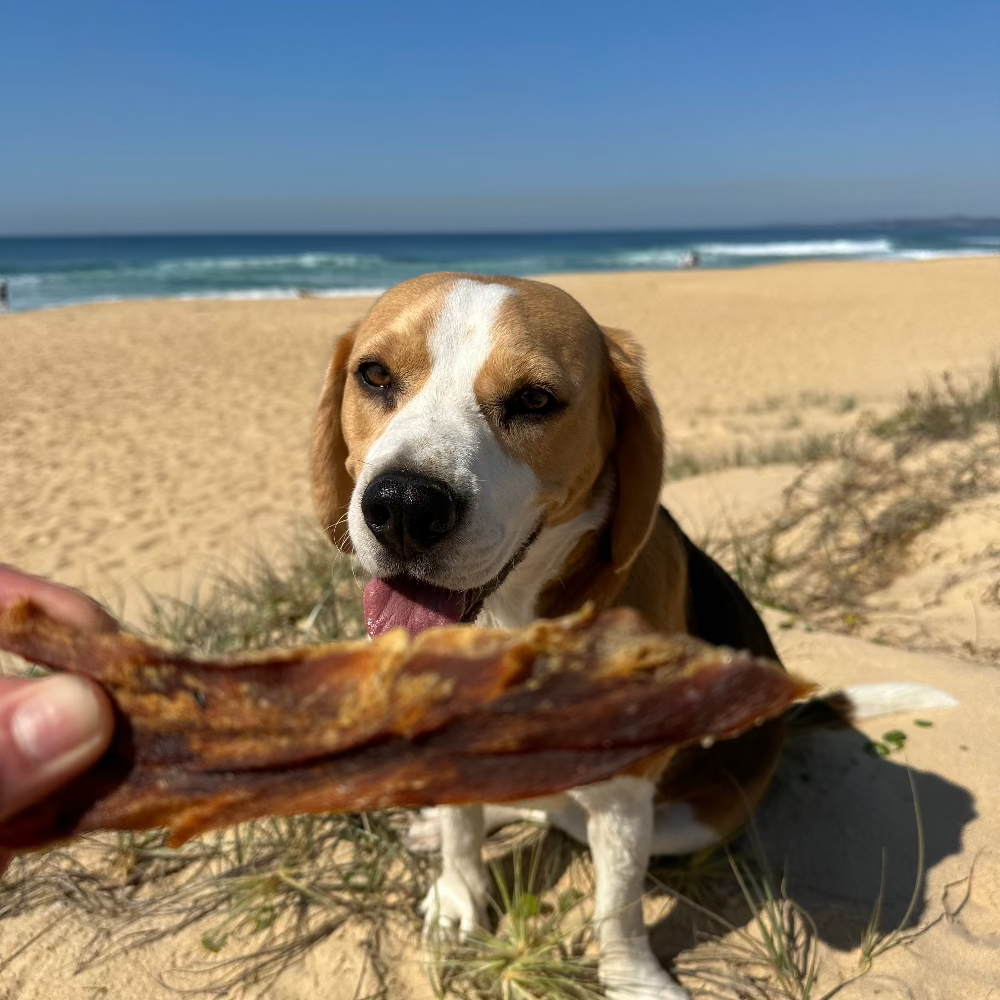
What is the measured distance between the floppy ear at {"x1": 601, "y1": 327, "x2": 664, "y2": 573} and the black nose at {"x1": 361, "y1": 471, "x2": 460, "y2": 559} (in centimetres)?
72

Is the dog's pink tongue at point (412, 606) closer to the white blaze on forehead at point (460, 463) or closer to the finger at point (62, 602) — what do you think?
the white blaze on forehead at point (460, 463)

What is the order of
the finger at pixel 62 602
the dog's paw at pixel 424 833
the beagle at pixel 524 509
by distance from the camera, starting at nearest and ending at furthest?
the finger at pixel 62 602 → the beagle at pixel 524 509 → the dog's paw at pixel 424 833

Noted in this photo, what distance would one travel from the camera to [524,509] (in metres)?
2.39

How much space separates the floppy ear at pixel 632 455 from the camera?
265 cm

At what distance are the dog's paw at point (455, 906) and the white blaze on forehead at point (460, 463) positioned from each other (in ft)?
4.49

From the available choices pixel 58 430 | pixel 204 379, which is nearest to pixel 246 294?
pixel 204 379

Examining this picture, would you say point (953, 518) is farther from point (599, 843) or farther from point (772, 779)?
point (599, 843)

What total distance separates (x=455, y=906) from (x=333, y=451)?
1733 mm

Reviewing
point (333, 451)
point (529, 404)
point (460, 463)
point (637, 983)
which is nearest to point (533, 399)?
point (529, 404)

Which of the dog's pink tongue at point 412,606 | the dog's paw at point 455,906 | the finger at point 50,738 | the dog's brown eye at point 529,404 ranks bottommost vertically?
the dog's paw at point 455,906

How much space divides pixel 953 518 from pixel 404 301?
4025mm

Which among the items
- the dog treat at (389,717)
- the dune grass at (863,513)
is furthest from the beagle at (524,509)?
the dune grass at (863,513)

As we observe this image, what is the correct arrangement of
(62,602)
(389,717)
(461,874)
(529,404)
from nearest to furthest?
(389,717) < (62,602) < (529,404) < (461,874)

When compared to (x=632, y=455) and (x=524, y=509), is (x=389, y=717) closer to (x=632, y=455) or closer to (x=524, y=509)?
(x=524, y=509)
